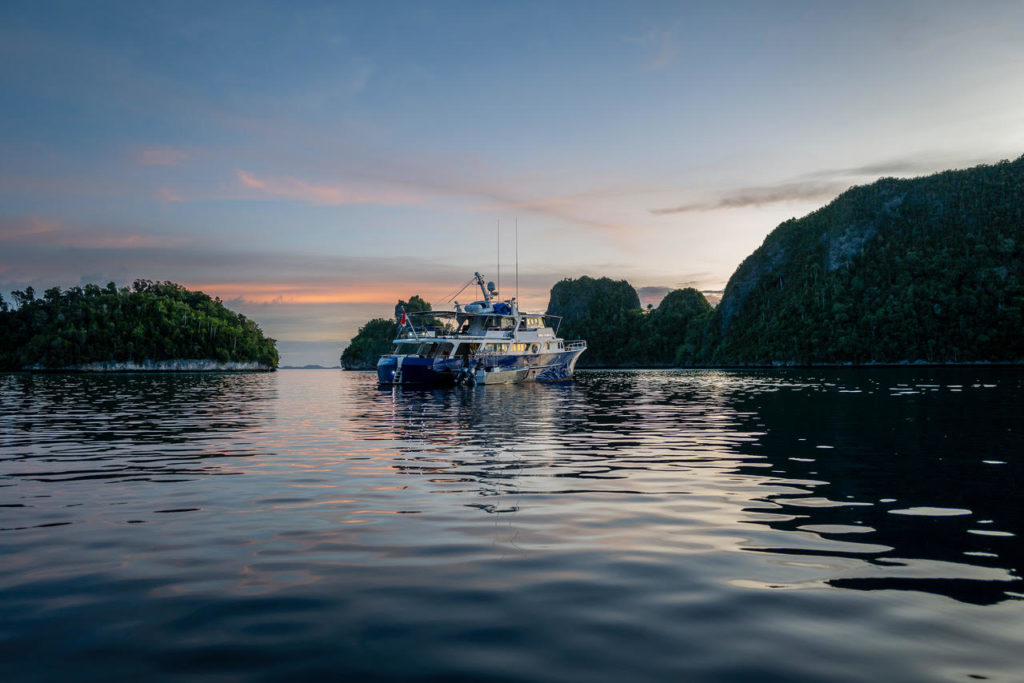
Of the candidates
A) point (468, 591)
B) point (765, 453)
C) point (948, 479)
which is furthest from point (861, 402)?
point (468, 591)

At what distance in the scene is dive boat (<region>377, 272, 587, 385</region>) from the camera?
182 feet

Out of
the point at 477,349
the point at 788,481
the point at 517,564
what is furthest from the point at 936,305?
the point at 517,564

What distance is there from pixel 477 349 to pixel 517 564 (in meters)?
51.4

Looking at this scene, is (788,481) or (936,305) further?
(936,305)

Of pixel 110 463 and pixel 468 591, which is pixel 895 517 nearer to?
pixel 468 591

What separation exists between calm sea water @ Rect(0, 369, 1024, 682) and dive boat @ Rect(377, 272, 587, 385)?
3847cm

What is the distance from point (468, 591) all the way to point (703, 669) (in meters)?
2.49

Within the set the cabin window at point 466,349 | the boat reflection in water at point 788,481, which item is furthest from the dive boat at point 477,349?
the boat reflection in water at point 788,481

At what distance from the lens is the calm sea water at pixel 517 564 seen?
475 cm

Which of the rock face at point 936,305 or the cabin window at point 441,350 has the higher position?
the rock face at point 936,305

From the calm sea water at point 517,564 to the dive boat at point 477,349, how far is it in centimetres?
3847

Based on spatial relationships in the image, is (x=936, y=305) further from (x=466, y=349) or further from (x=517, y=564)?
(x=517, y=564)

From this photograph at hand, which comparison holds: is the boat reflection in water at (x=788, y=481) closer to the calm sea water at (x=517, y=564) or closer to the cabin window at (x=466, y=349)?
the calm sea water at (x=517, y=564)

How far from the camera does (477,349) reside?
58.4 meters
